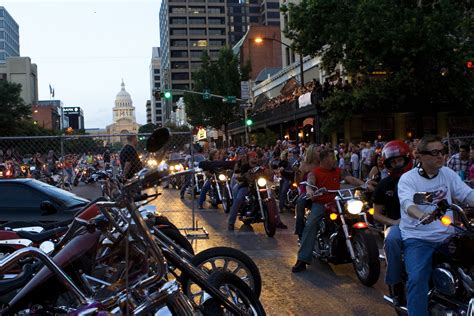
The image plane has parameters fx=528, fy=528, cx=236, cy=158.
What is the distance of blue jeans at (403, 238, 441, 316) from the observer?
4.04m

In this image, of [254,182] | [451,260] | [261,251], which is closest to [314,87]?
[254,182]

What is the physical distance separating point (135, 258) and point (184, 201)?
13.2 m

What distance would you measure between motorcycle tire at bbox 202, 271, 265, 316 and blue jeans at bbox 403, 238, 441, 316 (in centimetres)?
118

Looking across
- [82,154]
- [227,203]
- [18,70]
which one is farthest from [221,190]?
[18,70]

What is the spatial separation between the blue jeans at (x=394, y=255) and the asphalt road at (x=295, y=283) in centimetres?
118

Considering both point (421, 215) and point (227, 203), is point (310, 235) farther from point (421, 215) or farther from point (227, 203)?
point (227, 203)

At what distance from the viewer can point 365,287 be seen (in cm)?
646

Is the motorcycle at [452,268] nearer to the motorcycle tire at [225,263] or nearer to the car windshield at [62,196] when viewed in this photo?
the motorcycle tire at [225,263]

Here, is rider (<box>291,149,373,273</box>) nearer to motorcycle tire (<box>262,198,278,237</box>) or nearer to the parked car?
motorcycle tire (<box>262,198,278,237</box>)

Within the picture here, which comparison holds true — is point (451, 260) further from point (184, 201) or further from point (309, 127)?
point (309, 127)

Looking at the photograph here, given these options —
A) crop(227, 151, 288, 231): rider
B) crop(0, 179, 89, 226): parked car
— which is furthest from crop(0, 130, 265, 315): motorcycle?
crop(227, 151, 288, 231): rider

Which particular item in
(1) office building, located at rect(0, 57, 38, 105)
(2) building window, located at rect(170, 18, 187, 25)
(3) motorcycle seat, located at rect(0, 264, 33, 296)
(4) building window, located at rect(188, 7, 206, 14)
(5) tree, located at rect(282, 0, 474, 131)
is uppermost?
(4) building window, located at rect(188, 7, 206, 14)

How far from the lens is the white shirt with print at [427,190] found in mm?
4179

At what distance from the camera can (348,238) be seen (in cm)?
665
